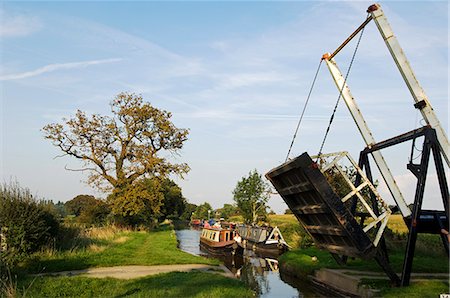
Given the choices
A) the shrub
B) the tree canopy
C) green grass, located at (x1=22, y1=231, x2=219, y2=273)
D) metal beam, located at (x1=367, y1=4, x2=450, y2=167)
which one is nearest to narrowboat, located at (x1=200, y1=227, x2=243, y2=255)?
green grass, located at (x1=22, y1=231, x2=219, y2=273)

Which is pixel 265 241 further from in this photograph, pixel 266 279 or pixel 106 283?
pixel 106 283

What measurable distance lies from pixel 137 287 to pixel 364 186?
7.48 metres

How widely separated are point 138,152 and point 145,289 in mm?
27515

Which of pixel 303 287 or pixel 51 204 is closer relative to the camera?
pixel 303 287

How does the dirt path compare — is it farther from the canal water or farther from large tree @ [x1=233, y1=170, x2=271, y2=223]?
large tree @ [x1=233, y1=170, x2=271, y2=223]

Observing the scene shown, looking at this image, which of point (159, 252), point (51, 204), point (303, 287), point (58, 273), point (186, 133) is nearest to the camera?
point (58, 273)

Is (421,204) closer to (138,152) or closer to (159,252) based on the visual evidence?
(159,252)

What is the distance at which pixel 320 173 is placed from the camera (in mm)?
11328

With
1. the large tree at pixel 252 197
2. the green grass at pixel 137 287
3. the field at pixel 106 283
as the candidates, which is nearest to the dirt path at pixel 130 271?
the field at pixel 106 283

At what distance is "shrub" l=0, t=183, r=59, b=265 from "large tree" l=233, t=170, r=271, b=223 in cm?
4055

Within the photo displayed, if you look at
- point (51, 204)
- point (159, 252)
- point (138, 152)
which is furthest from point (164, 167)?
point (51, 204)

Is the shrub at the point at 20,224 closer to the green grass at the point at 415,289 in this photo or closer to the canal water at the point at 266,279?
the canal water at the point at 266,279

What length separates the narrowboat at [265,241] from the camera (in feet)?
103

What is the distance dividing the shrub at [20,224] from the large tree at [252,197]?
4055 cm
